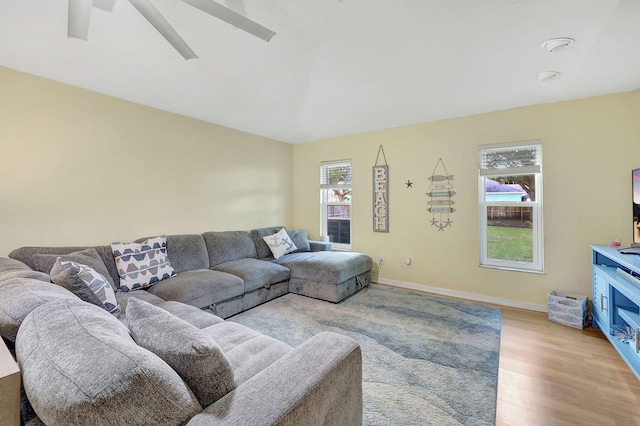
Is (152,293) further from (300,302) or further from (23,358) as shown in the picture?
(23,358)

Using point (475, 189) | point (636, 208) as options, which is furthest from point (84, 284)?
point (636, 208)

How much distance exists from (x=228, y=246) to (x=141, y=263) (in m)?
1.12

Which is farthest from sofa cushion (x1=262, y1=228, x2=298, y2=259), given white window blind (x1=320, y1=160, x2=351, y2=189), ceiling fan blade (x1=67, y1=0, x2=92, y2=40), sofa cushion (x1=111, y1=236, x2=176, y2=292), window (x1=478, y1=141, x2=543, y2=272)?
ceiling fan blade (x1=67, y1=0, x2=92, y2=40)

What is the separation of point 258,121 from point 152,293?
2482 mm

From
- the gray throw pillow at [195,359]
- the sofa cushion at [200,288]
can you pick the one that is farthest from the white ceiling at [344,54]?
the sofa cushion at [200,288]

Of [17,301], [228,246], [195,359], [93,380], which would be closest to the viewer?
[93,380]

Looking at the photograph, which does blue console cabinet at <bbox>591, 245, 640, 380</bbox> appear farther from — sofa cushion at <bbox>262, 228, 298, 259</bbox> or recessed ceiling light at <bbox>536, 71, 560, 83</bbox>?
sofa cushion at <bbox>262, 228, 298, 259</bbox>

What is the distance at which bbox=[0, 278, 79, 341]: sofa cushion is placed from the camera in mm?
1011

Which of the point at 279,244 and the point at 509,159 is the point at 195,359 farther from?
the point at 509,159

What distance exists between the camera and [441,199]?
379cm

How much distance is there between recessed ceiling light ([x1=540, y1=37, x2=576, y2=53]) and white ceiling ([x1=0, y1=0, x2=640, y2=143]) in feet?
0.15

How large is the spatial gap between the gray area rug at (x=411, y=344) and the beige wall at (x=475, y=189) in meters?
0.52

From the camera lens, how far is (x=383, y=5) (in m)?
1.67

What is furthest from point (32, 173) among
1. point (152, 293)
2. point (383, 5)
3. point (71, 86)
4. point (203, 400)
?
point (383, 5)
